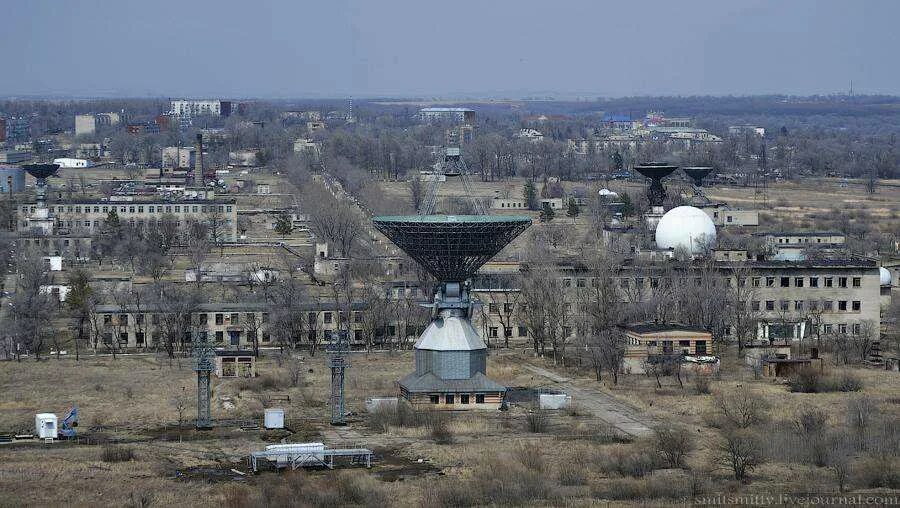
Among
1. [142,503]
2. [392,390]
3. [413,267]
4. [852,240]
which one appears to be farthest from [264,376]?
[852,240]

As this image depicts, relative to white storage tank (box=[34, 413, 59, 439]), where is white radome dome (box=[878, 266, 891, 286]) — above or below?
above

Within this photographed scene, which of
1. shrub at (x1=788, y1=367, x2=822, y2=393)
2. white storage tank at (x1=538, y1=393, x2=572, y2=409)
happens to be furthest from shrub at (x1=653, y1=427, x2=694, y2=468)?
shrub at (x1=788, y1=367, x2=822, y2=393)

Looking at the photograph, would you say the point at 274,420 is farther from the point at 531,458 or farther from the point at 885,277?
the point at 885,277

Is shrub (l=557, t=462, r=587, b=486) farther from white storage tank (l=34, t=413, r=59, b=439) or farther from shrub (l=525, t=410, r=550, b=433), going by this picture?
white storage tank (l=34, t=413, r=59, b=439)

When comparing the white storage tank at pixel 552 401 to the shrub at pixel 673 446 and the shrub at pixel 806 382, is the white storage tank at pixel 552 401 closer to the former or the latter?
the shrub at pixel 673 446

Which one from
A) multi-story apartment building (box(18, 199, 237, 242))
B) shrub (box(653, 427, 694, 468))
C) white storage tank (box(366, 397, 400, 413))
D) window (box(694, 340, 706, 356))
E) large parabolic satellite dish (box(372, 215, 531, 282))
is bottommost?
shrub (box(653, 427, 694, 468))

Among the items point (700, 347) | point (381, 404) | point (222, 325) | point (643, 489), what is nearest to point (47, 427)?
point (381, 404)

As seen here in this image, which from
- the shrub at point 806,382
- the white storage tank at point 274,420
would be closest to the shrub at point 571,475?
the white storage tank at point 274,420

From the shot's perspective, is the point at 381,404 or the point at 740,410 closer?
the point at 740,410
